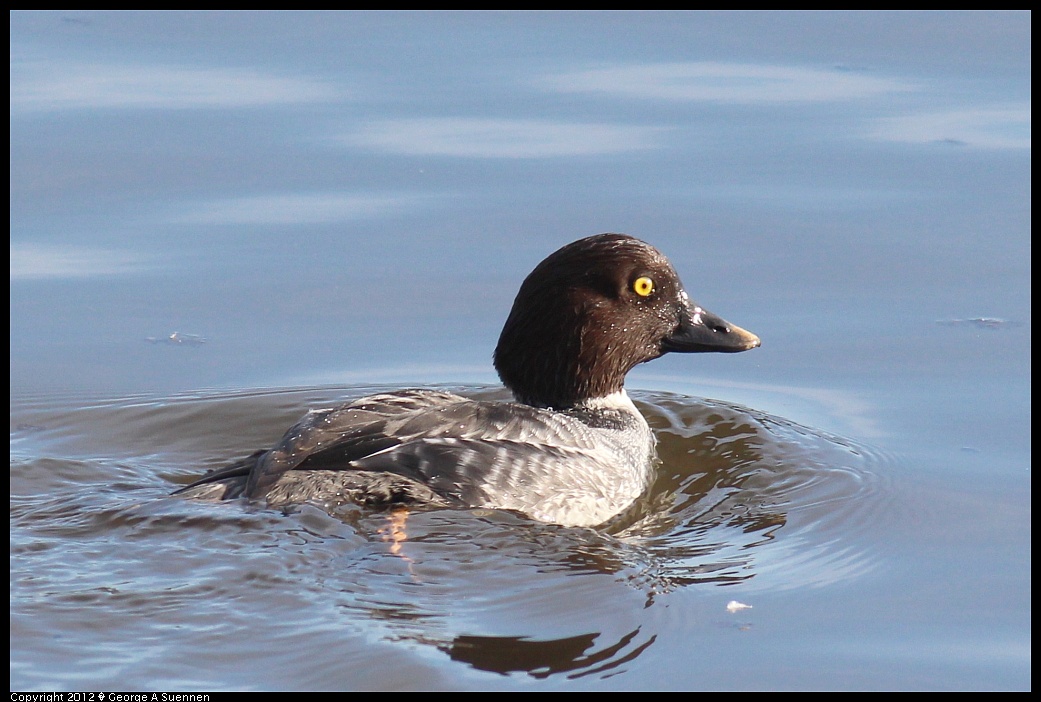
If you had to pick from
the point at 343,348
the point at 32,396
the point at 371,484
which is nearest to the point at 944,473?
the point at 371,484

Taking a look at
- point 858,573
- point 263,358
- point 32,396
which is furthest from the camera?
point 263,358

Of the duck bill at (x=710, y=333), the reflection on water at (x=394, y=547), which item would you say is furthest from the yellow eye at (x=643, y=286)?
the reflection on water at (x=394, y=547)

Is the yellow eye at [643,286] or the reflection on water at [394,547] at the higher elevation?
the yellow eye at [643,286]

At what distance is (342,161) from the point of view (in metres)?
13.5

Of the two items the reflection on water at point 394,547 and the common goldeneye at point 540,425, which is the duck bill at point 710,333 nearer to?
the common goldeneye at point 540,425

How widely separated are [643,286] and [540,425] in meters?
1.22

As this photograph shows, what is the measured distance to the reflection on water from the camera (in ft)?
22.2

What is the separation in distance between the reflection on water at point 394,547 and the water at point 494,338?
0.08 feet

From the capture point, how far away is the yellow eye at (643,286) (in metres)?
9.30

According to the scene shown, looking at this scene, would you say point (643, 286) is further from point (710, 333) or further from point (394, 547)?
point (394, 547)

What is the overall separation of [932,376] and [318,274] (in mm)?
4477

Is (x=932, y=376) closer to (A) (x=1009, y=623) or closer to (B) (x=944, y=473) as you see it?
(B) (x=944, y=473)

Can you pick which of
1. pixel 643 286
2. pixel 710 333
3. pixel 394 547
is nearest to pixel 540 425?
pixel 643 286

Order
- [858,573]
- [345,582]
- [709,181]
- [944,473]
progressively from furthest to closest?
[709,181] → [944,473] → [858,573] → [345,582]
